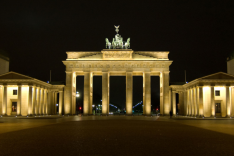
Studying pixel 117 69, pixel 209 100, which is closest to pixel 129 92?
pixel 117 69

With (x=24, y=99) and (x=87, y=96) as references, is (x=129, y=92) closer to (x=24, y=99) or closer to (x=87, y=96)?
(x=87, y=96)

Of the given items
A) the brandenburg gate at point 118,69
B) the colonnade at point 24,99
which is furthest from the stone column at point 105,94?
the colonnade at point 24,99

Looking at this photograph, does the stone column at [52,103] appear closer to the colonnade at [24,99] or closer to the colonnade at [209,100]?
the colonnade at [24,99]

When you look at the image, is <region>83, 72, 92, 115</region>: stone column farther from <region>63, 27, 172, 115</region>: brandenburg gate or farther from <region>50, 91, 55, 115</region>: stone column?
<region>50, 91, 55, 115</region>: stone column

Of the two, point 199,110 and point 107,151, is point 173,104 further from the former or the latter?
point 107,151

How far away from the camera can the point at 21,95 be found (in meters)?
56.4

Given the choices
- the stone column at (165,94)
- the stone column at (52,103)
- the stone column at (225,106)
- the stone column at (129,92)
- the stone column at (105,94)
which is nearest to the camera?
the stone column at (225,106)

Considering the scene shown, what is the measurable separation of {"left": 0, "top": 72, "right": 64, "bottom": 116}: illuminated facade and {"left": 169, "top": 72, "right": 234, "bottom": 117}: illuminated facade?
33637 millimetres

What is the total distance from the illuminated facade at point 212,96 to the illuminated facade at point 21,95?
110 ft

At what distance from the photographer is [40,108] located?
6306 cm

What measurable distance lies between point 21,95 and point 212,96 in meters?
38.4

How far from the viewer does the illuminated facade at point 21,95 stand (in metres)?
55.3

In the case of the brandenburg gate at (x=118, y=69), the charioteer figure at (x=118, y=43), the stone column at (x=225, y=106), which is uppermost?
the charioteer figure at (x=118, y=43)

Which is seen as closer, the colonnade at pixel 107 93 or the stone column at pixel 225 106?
the stone column at pixel 225 106
